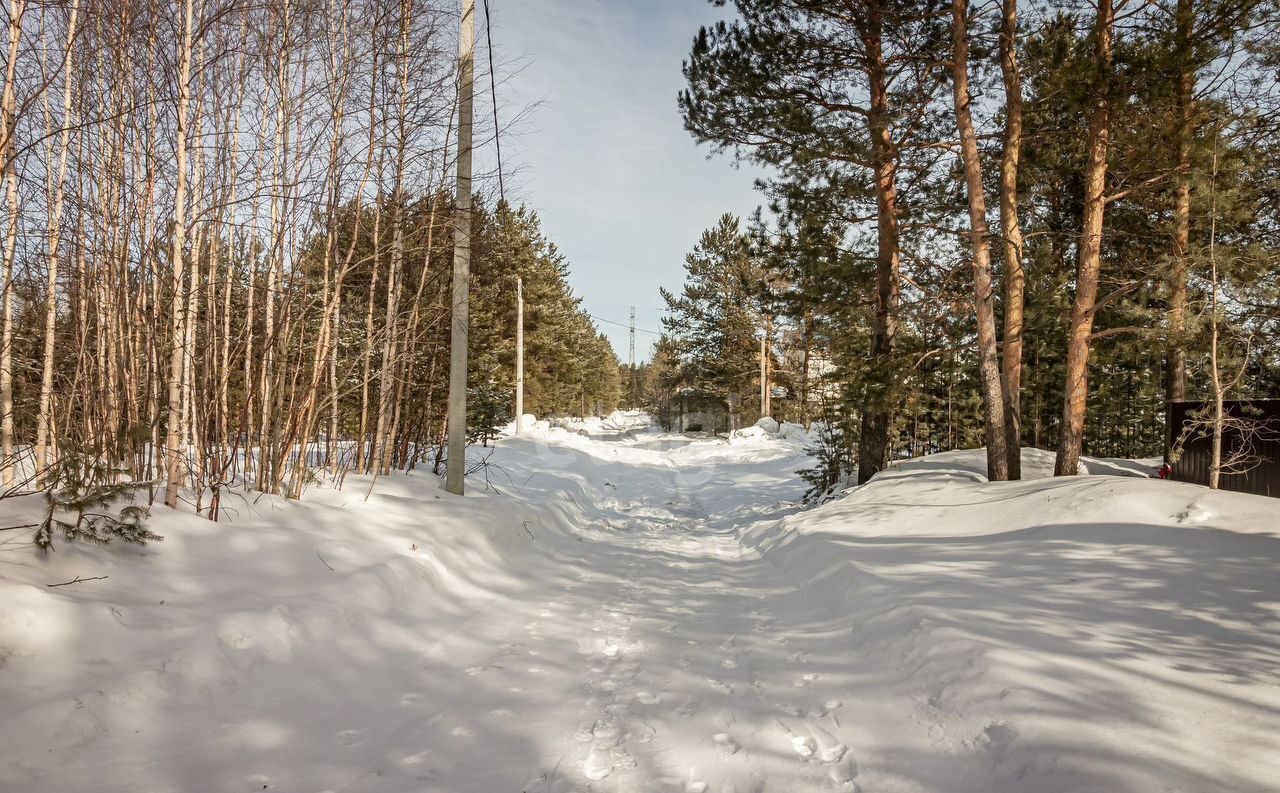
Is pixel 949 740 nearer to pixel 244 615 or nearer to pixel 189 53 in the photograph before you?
pixel 244 615

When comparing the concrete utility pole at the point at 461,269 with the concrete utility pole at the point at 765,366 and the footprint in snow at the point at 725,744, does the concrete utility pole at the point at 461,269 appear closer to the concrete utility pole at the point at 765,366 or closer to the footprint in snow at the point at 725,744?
the footprint in snow at the point at 725,744

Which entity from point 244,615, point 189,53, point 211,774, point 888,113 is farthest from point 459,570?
point 888,113

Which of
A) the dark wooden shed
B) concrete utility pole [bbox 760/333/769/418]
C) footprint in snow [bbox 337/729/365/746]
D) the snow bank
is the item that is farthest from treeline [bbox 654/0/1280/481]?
concrete utility pole [bbox 760/333/769/418]

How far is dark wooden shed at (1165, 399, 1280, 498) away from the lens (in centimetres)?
860

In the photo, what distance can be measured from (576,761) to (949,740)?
1.75m

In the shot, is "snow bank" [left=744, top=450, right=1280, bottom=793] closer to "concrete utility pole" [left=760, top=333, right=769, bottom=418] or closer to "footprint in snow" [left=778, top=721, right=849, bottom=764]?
"footprint in snow" [left=778, top=721, right=849, bottom=764]

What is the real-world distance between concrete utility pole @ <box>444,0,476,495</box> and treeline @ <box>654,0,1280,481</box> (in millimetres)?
4538

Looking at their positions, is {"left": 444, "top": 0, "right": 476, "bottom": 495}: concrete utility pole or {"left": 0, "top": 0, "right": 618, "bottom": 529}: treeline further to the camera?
{"left": 444, "top": 0, "right": 476, "bottom": 495}: concrete utility pole

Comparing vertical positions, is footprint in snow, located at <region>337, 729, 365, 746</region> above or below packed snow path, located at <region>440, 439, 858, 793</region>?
above

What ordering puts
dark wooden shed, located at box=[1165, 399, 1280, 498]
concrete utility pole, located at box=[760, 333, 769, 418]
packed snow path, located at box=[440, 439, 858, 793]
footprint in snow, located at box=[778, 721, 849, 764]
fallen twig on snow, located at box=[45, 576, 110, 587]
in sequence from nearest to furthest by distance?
packed snow path, located at box=[440, 439, 858, 793] < footprint in snow, located at box=[778, 721, 849, 764] < fallen twig on snow, located at box=[45, 576, 110, 587] < dark wooden shed, located at box=[1165, 399, 1280, 498] < concrete utility pole, located at box=[760, 333, 769, 418]

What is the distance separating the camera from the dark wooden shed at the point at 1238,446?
339 inches

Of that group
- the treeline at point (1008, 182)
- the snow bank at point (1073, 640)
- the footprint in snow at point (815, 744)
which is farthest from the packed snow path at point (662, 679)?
the treeline at point (1008, 182)

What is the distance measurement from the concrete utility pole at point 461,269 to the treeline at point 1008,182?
14.9 ft

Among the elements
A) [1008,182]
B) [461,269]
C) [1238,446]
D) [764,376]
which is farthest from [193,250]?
[764,376]
